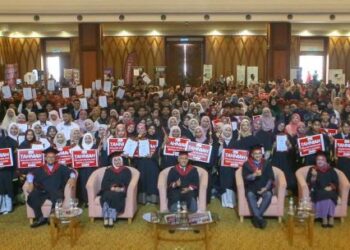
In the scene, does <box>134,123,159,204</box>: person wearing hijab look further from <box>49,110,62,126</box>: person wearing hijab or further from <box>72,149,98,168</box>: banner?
<box>49,110,62,126</box>: person wearing hijab

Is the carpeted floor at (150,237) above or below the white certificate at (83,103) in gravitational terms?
below

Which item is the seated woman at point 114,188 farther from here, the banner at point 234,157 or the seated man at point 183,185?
the banner at point 234,157

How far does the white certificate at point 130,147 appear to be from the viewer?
32.7 ft

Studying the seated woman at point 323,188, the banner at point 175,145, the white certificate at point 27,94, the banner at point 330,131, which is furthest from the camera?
the white certificate at point 27,94

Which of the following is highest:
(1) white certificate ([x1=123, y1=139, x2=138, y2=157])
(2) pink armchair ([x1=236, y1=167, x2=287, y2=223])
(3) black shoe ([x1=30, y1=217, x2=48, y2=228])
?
(1) white certificate ([x1=123, y1=139, x2=138, y2=157])

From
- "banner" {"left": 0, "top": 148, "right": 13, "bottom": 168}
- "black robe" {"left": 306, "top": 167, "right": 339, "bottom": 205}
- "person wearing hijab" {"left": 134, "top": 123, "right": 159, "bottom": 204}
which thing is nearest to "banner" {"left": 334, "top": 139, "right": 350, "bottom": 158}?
"black robe" {"left": 306, "top": 167, "right": 339, "bottom": 205}

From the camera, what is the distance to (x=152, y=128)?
34.7 ft

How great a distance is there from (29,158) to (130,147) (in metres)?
1.88

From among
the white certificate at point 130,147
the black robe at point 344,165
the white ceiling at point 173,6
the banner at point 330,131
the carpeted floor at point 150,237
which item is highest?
the white ceiling at point 173,6

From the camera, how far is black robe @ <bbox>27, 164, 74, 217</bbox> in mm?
8906

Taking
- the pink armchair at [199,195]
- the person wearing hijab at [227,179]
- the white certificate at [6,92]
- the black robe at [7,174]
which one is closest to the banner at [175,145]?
the person wearing hijab at [227,179]

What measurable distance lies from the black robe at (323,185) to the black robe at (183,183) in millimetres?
1974

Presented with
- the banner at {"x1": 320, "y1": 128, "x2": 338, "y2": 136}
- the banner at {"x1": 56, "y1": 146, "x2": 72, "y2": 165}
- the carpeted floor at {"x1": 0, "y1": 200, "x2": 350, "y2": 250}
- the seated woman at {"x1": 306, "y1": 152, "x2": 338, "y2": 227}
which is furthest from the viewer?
the banner at {"x1": 320, "y1": 128, "x2": 338, "y2": 136}

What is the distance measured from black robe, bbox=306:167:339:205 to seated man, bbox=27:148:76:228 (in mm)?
4150
